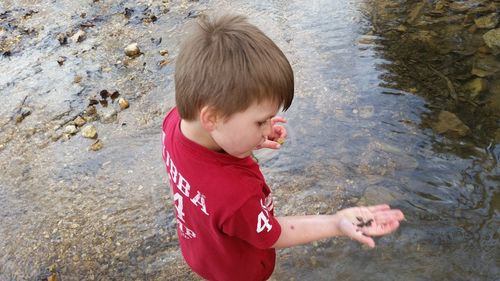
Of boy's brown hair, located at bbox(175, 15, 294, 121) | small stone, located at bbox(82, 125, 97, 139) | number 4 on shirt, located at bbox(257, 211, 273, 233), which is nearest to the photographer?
boy's brown hair, located at bbox(175, 15, 294, 121)

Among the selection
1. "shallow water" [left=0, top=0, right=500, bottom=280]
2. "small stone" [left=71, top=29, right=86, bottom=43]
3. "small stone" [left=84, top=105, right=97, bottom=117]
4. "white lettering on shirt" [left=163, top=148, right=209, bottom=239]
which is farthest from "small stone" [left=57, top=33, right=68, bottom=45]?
"white lettering on shirt" [left=163, top=148, right=209, bottom=239]

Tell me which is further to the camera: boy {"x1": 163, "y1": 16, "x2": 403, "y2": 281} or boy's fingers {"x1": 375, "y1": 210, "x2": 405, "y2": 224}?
boy's fingers {"x1": 375, "y1": 210, "x2": 405, "y2": 224}

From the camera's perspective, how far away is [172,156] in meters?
1.76

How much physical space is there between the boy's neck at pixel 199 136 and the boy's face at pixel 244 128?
0.11 ft

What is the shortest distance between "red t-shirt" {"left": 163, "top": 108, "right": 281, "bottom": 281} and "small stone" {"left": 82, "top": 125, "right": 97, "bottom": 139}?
2065mm

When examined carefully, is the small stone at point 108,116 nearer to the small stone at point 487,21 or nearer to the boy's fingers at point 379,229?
the boy's fingers at point 379,229

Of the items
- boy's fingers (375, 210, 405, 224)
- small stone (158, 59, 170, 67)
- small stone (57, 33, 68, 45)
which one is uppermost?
boy's fingers (375, 210, 405, 224)

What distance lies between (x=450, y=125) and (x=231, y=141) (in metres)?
2.26

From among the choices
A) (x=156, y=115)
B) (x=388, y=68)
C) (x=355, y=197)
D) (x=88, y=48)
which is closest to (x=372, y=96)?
(x=388, y=68)

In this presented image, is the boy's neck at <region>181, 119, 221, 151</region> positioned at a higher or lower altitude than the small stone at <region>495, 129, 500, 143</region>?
higher

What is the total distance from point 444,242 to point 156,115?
2303 mm

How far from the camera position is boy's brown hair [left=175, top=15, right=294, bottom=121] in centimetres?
149

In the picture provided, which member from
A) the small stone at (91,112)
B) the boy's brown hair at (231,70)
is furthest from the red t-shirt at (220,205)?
the small stone at (91,112)

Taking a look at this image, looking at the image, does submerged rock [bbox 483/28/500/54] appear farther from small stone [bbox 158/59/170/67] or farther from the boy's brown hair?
the boy's brown hair
